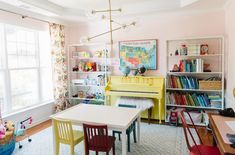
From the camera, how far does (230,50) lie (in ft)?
10.9

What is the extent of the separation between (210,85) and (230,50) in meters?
0.76

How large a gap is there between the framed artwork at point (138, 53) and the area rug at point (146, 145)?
1563mm

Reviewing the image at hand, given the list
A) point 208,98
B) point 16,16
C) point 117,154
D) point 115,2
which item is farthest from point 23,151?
point 208,98

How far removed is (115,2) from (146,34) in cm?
107

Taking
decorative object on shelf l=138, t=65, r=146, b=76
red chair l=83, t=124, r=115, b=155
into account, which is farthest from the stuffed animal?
decorative object on shelf l=138, t=65, r=146, b=76

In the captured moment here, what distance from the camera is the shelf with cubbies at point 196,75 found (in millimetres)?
3684

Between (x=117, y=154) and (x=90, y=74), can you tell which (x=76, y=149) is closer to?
(x=117, y=154)

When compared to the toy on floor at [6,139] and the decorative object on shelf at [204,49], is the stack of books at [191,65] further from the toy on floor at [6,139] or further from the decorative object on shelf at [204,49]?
the toy on floor at [6,139]

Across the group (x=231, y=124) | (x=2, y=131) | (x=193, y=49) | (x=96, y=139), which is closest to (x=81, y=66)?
(x=2, y=131)

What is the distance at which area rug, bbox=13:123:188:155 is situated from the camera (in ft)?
9.41

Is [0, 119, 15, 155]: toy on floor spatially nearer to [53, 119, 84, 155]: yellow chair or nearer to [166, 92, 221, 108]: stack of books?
[53, 119, 84, 155]: yellow chair

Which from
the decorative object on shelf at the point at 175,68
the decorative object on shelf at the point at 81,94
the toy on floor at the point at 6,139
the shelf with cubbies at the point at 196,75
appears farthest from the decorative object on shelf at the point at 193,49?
the toy on floor at the point at 6,139

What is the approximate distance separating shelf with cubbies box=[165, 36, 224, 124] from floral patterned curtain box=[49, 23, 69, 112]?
2.61 metres

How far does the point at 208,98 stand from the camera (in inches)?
147
